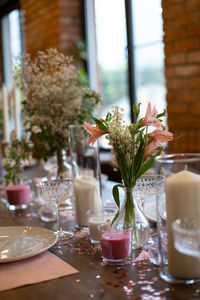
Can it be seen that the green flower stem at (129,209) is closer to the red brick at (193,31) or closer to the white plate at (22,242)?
the white plate at (22,242)

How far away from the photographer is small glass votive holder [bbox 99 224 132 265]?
996mm

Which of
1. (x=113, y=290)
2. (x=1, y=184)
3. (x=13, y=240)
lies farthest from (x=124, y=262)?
(x=1, y=184)

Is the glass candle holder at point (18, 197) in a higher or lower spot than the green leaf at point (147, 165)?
lower

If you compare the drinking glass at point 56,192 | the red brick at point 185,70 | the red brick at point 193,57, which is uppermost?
the red brick at point 193,57

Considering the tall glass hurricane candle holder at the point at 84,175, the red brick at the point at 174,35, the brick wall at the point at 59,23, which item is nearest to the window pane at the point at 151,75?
the red brick at the point at 174,35

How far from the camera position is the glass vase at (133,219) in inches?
43.0

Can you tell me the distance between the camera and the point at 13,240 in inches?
45.8

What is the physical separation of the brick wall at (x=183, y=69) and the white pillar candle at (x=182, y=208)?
69.9 inches

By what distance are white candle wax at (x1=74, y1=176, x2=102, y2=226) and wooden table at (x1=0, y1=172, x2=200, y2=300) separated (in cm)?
27

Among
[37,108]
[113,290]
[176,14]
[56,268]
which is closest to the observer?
[113,290]

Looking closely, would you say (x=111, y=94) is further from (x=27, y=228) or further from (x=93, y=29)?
(x=27, y=228)

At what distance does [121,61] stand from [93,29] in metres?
0.65

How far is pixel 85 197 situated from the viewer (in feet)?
4.48

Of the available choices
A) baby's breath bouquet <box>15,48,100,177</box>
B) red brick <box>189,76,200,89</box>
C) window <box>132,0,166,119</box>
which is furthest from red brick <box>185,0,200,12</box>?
baby's breath bouquet <box>15,48,100,177</box>
